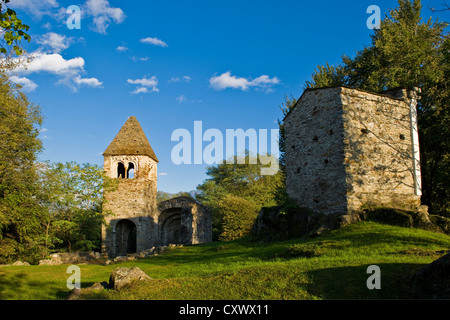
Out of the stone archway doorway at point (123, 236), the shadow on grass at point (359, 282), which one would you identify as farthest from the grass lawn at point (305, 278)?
the stone archway doorway at point (123, 236)

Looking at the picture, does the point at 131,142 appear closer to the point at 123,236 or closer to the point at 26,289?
the point at 123,236

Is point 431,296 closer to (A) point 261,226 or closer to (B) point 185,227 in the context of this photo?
(A) point 261,226

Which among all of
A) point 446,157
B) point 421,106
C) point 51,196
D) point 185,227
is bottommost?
point 185,227

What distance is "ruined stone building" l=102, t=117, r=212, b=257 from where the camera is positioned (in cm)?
2725

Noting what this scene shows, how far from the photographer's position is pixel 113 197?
1107 inches

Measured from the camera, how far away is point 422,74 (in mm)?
18531

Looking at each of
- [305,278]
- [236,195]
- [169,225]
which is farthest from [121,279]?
[236,195]

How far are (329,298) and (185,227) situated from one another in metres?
21.3

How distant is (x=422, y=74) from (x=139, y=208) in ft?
77.5

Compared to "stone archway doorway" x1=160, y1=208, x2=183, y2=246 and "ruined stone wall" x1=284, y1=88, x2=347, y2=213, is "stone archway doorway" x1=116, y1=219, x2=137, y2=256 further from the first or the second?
"ruined stone wall" x1=284, y1=88, x2=347, y2=213

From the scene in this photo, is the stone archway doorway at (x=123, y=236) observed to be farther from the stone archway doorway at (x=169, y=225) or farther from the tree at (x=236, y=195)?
the tree at (x=236, y=195)

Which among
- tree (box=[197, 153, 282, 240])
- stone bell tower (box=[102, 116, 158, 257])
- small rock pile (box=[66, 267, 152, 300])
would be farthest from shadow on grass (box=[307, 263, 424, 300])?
stone bell tower (box=[102, 116, 158, 257])

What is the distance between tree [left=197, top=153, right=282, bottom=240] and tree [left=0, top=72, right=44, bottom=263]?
1892 cm
